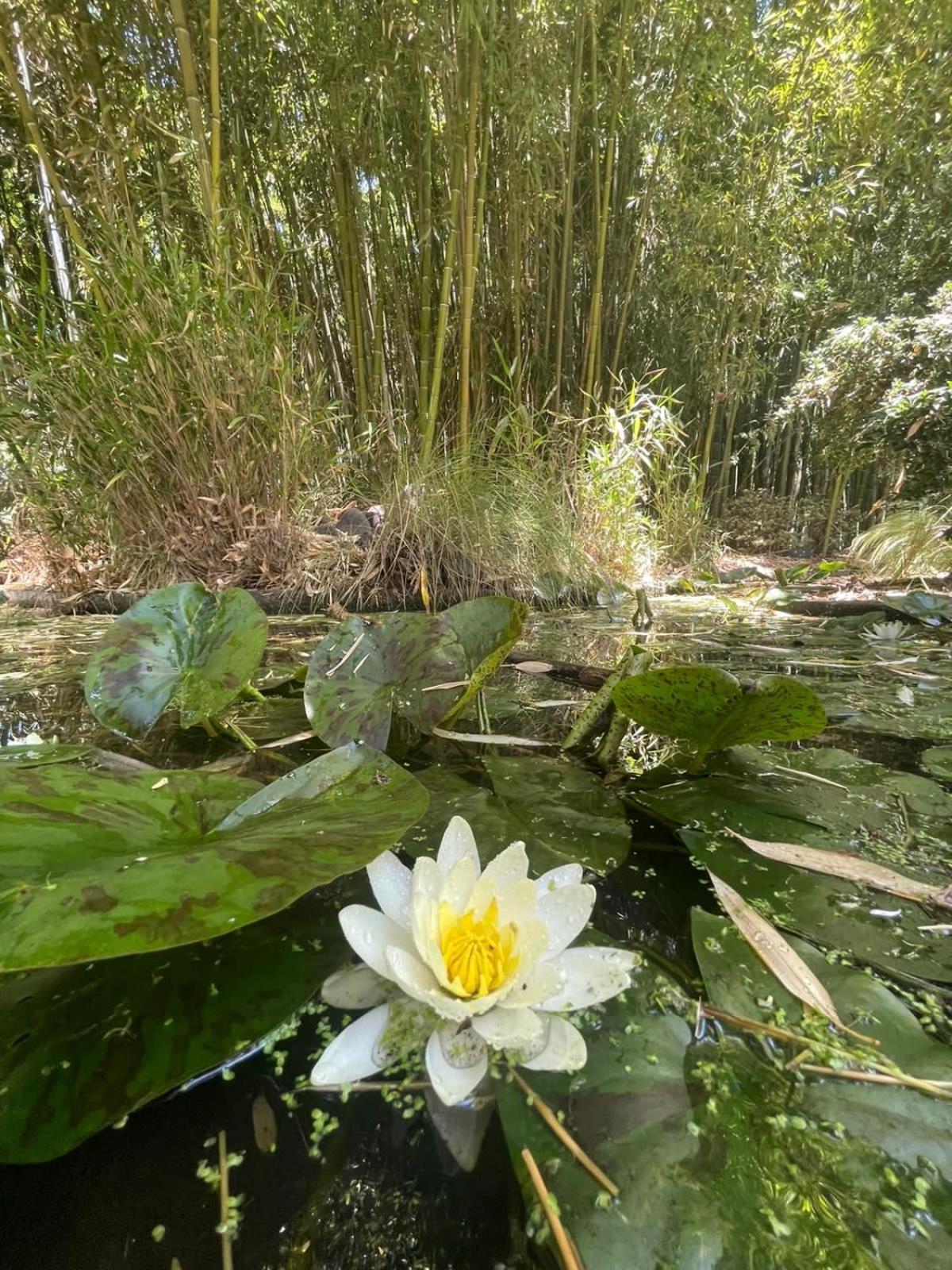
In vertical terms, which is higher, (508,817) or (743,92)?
(743,92)

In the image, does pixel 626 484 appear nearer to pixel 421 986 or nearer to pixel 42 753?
pixel 42 753

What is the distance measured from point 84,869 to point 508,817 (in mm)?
295

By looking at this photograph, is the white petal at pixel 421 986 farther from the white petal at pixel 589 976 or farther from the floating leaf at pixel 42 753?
the floating leaf at pixel 42 753

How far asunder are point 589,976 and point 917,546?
413cm

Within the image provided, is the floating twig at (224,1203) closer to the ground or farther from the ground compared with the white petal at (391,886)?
closer to the ground

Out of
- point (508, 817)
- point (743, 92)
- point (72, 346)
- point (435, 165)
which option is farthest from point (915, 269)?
point (508, 817)

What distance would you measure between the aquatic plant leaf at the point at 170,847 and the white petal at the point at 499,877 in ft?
0.17

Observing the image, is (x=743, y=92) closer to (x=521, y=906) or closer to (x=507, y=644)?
(x=507, y=644)

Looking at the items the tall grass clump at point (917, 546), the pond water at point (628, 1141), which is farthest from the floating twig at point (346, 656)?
the tall grass clump at point (917, 546)

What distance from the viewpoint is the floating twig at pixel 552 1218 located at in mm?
203

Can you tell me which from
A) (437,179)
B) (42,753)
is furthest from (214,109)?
(42,753)

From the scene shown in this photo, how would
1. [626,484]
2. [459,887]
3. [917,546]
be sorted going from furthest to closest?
[917,546] → [626,484] → [459,887]

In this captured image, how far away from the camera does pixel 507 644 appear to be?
593mm

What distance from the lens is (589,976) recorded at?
0.98ft
